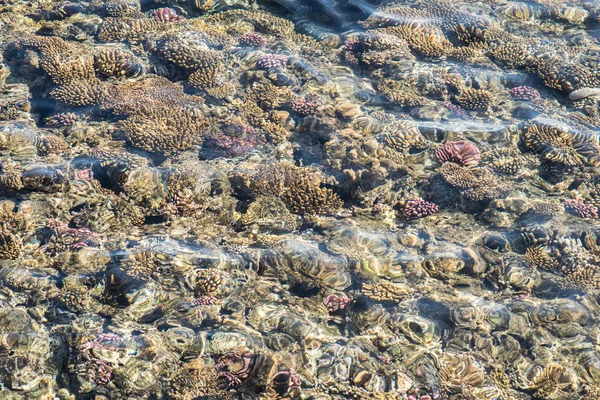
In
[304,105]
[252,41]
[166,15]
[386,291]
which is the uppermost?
[166,15]

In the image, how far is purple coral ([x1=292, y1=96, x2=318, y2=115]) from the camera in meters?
7.53

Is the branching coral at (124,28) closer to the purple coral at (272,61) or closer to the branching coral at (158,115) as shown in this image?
the branching coral at (158,115)

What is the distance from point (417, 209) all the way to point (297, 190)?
5.08ft

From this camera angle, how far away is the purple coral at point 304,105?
7531 mm

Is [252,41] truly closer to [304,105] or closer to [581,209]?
[304,105]

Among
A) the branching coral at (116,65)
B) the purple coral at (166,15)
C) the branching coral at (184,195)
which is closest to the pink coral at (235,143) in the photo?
the branching coral at (184,195)

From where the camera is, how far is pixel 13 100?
24.0 ft

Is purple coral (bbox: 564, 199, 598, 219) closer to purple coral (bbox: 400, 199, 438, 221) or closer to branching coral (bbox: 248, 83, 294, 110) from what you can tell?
purple coral (bbox: 400, 199, 438, 221)

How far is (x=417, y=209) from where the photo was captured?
6.44 meters

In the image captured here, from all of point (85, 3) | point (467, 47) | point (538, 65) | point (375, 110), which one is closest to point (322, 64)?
point (375, 110)

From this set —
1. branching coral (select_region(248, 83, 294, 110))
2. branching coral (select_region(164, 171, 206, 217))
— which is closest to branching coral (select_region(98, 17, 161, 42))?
branching coral (select_region(248, 83, 294, 110))

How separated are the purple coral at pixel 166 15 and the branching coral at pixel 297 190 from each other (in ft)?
13.2

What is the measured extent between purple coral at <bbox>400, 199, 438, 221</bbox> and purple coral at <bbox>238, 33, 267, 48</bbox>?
3998 millimetres

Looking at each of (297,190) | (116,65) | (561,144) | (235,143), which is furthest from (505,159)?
(116,65)
